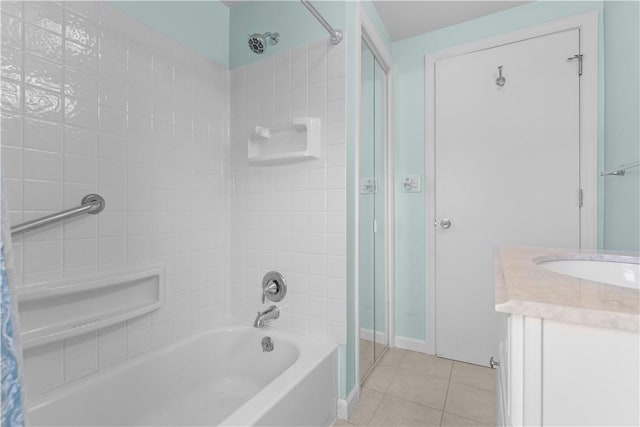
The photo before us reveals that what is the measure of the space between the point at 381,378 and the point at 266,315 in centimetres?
81

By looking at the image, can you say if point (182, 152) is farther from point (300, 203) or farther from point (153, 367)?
point (153, 367)

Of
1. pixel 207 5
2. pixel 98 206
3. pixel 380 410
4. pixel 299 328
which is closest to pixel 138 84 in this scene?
pixel 98 206

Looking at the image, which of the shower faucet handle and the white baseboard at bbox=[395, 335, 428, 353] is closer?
the shower faucet handle

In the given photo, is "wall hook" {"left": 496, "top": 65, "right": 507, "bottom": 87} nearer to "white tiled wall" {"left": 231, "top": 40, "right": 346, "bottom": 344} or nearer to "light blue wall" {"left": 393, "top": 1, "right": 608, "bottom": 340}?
"light blue wall" {"left": 393, "top": 1, "right": 608, "bottom": 340}

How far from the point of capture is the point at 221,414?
4.60ft

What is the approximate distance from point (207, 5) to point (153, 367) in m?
1.96

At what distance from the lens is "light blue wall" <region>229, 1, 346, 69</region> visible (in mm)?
1577

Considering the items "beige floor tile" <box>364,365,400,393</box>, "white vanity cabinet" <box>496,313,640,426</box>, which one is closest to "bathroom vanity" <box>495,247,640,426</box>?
"white vanity cabinet" <box>496,313,640,426</box>

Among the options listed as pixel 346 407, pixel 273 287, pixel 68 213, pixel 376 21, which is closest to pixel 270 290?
pixel 273 287

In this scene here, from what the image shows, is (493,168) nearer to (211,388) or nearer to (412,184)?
(412,184)

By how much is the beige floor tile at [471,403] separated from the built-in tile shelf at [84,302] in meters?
1.57

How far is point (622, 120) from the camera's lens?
4.64 feet

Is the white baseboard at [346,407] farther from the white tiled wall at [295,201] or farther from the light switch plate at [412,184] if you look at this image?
the light switch plate at [412,184]

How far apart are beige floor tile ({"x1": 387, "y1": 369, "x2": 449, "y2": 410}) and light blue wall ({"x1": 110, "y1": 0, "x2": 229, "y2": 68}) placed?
7.19 feet
